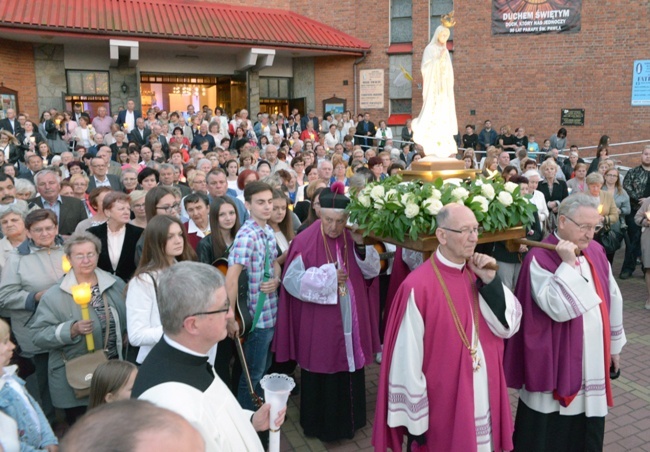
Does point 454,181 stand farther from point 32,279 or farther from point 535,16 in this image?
point 535,16

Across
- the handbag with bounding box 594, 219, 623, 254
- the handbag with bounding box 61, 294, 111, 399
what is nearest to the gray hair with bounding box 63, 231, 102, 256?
the handbag with bounding box 61, 294, 111, 399

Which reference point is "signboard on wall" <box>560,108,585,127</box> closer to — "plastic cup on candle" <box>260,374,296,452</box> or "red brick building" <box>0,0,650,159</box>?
"red brick building" <box>0,0,650,159</box>

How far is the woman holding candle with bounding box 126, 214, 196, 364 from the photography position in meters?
3.59

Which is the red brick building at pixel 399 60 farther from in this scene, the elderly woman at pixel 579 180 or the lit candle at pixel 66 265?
the lit candle at pixel 66 265

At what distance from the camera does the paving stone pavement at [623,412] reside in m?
4.39

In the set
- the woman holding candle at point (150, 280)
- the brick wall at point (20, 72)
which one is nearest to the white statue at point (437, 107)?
the woman holding candle at point (150, 280)

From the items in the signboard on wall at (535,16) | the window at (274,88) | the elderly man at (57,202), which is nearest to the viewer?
the elderly man at (57,202)

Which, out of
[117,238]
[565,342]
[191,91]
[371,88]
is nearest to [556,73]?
[371,88]

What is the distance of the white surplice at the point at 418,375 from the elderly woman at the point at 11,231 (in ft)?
12.1

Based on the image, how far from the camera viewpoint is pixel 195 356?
2.18 metres

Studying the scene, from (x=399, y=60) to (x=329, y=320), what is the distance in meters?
17.7

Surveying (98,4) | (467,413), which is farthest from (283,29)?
(467,413)

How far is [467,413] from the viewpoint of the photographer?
3.10 metres

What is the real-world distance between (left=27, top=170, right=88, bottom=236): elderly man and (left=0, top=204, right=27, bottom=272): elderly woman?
1.41 metres
